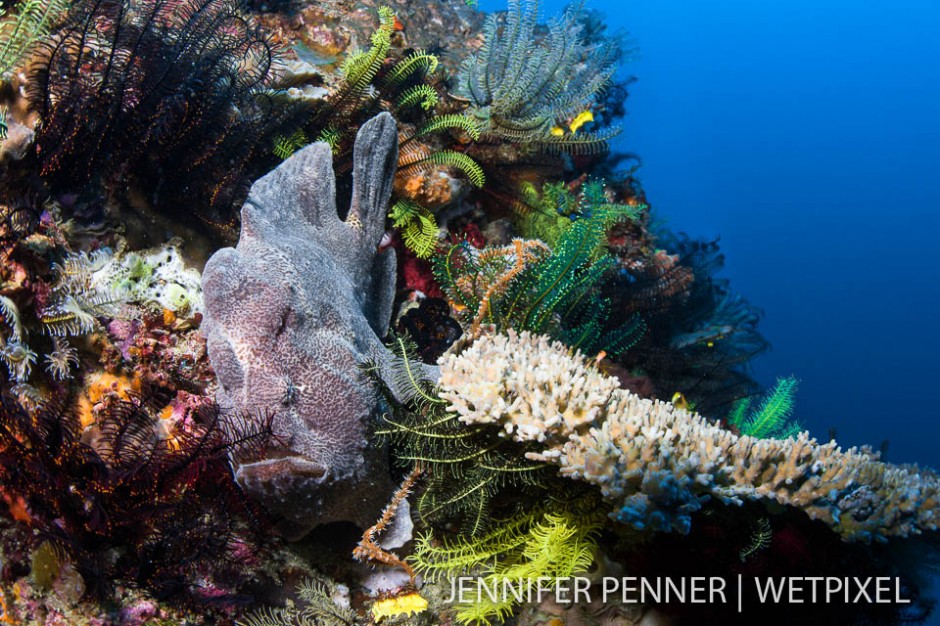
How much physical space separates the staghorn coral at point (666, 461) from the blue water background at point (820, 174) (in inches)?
2258

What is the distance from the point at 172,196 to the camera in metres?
3.44

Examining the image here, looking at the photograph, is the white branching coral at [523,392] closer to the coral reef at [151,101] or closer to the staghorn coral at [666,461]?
the staghorn coral at [666,461]

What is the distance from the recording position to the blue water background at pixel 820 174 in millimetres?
59656

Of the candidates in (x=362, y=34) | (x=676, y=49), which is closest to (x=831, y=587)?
(x=362, y=34)

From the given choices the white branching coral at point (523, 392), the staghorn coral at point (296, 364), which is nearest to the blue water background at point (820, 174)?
the white branching coral at point (523, 392)

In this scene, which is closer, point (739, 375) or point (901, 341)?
point (739, 375)

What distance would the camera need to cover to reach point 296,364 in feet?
8.49

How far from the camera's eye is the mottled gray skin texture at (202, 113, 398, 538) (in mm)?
2529

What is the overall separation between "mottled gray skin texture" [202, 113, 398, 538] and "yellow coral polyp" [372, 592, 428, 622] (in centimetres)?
44

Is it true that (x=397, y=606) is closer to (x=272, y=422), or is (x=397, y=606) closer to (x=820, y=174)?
(x=272, y=422)

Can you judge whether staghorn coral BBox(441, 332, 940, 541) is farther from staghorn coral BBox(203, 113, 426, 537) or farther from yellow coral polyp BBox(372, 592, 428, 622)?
yellow coral polyp BBox(372, 592, 428, 622)

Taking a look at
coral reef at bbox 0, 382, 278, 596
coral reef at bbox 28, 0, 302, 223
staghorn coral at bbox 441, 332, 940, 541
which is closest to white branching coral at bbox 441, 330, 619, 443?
staghorn coral at bbox 441, 332, 940, 541

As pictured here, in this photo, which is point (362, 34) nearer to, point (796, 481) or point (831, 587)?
point (796, 481)

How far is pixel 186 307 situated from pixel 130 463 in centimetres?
115
